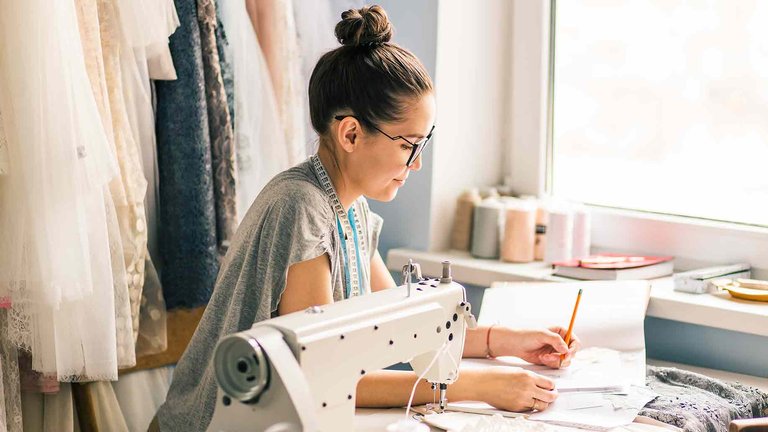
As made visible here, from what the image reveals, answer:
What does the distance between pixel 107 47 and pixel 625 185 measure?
1.29 m

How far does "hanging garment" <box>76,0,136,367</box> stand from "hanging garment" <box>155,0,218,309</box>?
0.17 meters

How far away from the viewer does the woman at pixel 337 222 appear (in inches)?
60.0

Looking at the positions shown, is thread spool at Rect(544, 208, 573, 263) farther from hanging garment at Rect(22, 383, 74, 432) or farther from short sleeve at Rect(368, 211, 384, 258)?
hanging garment at Rect(22, 383, 74, 432)

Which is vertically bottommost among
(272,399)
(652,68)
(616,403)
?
(616,403)

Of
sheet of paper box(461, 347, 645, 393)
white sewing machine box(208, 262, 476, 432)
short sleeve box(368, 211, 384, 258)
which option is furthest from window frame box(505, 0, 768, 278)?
white sewing machine box(208, 262, 476, 432)

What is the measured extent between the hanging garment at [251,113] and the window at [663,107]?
78 cm

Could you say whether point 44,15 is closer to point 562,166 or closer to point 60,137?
point 60,137

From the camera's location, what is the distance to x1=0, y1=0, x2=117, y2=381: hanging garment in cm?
165

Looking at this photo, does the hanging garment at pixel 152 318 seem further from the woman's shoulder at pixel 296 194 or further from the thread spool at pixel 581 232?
the thread spool at pixel 581 232

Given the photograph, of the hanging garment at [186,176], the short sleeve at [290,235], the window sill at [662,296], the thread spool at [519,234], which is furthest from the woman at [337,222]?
the thread spool at [519,234]

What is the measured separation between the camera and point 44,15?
1.65 m

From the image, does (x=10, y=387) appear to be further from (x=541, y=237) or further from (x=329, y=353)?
(x=541, y=237)

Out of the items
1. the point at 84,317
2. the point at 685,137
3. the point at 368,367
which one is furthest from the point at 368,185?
the point at 685,137

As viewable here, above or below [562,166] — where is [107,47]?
above
